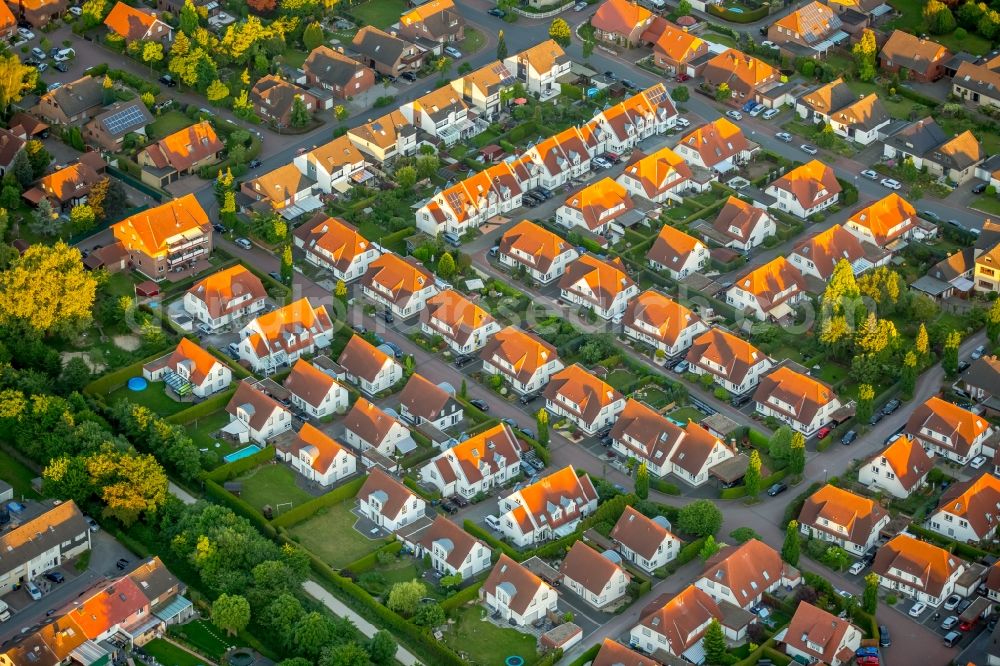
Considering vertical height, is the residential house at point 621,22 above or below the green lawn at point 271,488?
above

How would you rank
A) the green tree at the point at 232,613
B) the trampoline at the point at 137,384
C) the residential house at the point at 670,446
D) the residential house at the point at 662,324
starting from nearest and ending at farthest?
the green tree at the point at 232,613
the residential house at the point at 670,446
the trampoline at the point at 137,384
the residential house at the point at 662,324

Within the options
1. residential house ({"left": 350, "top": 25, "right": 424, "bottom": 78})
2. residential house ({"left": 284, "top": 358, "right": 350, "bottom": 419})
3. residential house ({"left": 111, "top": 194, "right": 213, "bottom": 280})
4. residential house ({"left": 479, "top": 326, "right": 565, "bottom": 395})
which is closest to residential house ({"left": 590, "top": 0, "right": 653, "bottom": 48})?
residential house ({"left": 350, "top": 25, "right": 424, "bottom": 78})

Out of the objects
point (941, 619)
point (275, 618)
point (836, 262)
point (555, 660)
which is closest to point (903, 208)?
point (836, 262)

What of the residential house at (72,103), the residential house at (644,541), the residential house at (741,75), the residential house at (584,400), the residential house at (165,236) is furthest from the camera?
the residential house at (741,75)

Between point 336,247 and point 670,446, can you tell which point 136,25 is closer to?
point 336,247

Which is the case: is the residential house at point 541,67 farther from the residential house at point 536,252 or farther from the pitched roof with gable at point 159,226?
the pitched roof with gable at point 159,226

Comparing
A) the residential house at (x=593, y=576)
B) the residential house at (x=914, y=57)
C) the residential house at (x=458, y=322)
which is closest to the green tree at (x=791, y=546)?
the residential house at (x=593, y=576)

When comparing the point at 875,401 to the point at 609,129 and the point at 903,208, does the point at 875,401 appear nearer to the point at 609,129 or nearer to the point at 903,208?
the point at 903,208
